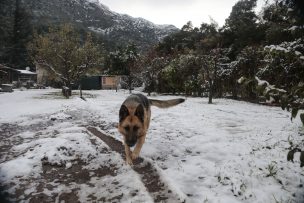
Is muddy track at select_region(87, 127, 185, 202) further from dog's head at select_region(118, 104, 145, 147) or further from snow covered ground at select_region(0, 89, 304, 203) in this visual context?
dog's head at select_region(118, 104, 145, 147)

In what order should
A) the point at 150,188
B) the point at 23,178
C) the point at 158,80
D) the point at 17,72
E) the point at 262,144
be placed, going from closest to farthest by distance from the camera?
the point at 150,188, the point at 23,178, the point at 262,144, the point at 158,80, the point at 17,72

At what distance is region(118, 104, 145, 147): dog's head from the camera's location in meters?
5.90

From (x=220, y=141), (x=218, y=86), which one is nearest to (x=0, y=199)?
(x=220, y=141)

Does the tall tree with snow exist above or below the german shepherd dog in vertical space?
above

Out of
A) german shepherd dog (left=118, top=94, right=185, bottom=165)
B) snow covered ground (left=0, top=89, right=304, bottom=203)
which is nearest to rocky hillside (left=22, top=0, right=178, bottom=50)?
snow covered ground (left=0, top=89, right=304, bottom=203)

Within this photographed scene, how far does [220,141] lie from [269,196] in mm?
3021

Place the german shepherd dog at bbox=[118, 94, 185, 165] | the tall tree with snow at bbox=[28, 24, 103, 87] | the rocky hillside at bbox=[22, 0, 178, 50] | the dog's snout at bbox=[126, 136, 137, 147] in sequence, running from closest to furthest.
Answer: the dog's snout at bbox=[126, 136, 137, 147]
the german shepherd dog at bbox=[118, 94, 185, 165]
the tall tree with snow at bbox=[28, 24, 103, 87]
the rocky hillside at bbox=[22, 0, 178, 50]

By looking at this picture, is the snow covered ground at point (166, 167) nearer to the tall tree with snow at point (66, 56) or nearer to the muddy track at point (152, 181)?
the muddy track at point (152, 181)

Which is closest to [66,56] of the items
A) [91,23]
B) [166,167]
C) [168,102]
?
[168,102]

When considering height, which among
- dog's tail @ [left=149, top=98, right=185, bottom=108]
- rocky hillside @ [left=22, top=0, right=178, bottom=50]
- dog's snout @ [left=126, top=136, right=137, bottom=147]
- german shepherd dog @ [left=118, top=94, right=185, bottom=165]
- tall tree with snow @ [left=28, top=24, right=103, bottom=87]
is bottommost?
dog's snout @ [left=126, top=136, right=137, bottom=147]

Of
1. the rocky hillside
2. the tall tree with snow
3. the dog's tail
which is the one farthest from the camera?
the rocky hillside

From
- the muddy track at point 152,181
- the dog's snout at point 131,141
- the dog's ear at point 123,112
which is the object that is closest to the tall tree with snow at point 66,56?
the muddy track at point 152,181

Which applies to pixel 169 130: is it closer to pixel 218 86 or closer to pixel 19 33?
pixel 218 86

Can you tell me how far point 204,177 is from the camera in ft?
17.2
